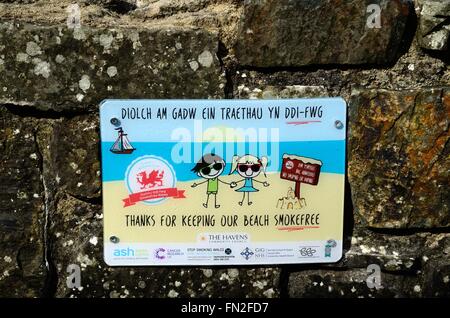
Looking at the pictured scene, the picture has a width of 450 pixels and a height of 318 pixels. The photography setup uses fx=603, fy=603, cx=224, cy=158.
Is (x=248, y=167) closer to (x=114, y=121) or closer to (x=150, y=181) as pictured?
(x=150, y=181)

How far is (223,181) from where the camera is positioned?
5.10 ft

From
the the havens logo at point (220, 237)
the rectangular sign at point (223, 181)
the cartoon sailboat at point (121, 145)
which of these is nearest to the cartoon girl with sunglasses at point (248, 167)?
the rectangular sign at point (223, 181)

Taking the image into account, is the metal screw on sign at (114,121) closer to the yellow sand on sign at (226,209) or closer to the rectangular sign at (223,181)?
the rectangular sign at (223,181)

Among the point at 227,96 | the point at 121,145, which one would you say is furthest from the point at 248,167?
the point at 121,145

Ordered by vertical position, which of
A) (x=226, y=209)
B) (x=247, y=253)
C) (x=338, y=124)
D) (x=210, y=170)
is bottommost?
(x=247, y=253)

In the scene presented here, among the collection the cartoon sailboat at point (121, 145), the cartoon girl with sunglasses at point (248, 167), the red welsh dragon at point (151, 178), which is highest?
the cartoon sailboat at point (121, 145)

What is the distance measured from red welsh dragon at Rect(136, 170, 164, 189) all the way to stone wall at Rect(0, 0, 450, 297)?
0.11m

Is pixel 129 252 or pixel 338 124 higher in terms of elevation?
pixel 338 124

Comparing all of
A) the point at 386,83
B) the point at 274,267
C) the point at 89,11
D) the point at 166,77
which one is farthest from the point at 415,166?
the point at 89,11

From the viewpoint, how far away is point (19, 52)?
1481 mm

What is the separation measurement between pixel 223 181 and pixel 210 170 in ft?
0.15

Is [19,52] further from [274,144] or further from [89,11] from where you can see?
[274,144]

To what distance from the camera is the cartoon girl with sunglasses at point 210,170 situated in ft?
5.06

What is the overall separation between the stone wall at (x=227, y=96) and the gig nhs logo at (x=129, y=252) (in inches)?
2.0
